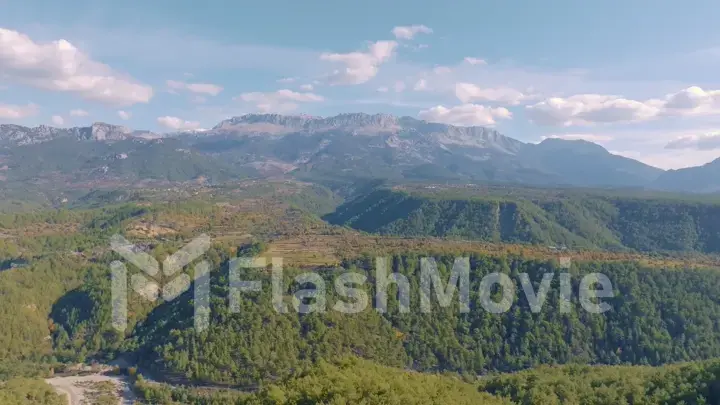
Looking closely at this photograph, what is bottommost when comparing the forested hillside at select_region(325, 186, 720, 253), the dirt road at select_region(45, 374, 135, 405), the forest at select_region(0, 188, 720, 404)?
the dirt road at select_region(45, 374, 135, 405)

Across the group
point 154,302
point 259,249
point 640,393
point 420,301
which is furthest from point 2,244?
point 640,393

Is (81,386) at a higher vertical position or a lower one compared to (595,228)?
lower

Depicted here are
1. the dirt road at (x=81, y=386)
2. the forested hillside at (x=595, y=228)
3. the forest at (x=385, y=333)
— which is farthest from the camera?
the forested hillside at (x=595, y=228)

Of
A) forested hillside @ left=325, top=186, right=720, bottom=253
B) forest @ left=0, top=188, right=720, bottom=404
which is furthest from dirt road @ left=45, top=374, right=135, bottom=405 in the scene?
forested hillside @ left=325, top=186, right=720, bottom=253

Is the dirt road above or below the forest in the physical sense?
below

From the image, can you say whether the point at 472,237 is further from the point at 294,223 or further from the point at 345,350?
the point at 345,350

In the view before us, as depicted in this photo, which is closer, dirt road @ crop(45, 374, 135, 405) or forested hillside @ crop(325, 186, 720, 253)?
dirt road @ crop(45, 374, 135, 405)

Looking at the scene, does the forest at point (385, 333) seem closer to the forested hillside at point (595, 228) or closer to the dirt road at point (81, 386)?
the dirt road at point (81, 386)

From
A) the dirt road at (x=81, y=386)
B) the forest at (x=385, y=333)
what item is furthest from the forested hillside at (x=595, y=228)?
the dirt road at (x=81, y=386)

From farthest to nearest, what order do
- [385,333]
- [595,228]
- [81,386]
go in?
[595,228] → [385,333] → [81,386]

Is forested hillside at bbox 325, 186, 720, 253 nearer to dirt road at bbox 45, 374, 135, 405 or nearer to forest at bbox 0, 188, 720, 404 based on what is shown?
forest at bbox 0, 188, 720, 404

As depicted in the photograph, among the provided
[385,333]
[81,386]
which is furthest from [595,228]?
[81,386]

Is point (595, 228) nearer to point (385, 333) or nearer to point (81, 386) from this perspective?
point (385, 333)
